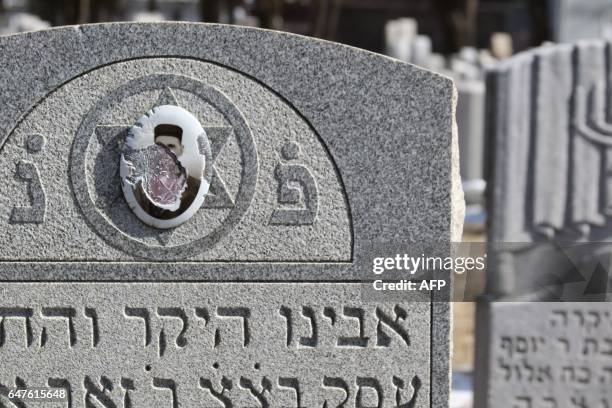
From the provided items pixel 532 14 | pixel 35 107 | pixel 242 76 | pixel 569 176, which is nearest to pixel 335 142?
pixel 242 76

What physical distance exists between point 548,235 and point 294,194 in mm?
1664

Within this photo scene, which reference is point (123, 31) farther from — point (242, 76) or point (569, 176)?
point (569, 176)

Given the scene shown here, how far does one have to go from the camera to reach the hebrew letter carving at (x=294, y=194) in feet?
9.08

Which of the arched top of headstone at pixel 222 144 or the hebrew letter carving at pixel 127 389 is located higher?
the arched top of headstone at pixel 222 144

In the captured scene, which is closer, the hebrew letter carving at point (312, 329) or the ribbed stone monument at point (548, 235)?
the hebrew letter carving at point (312, 329)

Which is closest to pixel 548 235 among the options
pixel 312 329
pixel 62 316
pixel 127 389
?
pixel 312 329

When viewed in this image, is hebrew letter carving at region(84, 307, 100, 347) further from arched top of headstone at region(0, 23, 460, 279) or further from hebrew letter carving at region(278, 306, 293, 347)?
hebrew letter carving at region(278, 306, 293, 347)

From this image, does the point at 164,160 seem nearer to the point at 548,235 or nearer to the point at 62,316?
the point at 62,316

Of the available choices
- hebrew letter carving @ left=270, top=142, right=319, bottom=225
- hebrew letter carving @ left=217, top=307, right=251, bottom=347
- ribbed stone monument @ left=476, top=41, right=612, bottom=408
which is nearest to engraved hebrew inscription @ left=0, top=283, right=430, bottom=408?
hebrew letter carving @ left=217, top=307, right=251, bottom=347

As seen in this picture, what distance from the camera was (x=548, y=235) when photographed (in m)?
4.11

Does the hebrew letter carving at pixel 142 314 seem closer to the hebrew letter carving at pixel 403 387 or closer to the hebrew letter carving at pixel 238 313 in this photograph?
the hebrew letter carving at pixel 238 313

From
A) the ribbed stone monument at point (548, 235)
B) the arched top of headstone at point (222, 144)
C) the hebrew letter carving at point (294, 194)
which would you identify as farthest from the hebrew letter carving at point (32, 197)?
the ribbed stone monument at point (548, 235)

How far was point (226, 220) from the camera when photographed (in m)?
2.77
